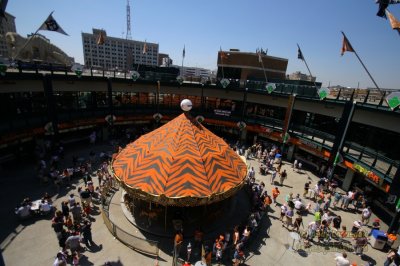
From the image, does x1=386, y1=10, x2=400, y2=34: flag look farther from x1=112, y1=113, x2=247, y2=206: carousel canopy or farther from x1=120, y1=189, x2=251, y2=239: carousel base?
x1=120, y1=189, x2=251, y2=239: carousel base

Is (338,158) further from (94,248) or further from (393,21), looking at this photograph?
(94,248)

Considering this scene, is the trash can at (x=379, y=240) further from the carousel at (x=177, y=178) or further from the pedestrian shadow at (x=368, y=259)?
the carousel at (x=177, y=178)

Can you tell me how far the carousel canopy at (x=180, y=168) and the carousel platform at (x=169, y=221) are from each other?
2.07m

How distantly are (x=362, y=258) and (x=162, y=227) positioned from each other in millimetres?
12620

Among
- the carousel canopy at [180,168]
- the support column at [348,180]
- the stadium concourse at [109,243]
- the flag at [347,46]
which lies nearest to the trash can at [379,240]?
the stadium concourse at [109,243]

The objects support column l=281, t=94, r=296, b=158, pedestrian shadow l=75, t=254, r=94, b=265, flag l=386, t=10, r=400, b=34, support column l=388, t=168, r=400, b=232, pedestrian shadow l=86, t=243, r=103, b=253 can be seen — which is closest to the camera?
pedestrian shadow l=75, t=254, r=94, b=265

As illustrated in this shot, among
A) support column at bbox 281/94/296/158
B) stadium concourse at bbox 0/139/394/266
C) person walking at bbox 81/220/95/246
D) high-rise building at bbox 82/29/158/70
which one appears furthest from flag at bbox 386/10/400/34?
high-rise building at bbox 82/29/158/70

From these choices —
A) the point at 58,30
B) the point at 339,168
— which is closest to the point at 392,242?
the point at 339,168

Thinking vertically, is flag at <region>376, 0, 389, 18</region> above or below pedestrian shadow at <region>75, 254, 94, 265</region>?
above

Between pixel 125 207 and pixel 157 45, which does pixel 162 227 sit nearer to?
pixel 125 207

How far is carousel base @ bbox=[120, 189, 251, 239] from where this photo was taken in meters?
13.8

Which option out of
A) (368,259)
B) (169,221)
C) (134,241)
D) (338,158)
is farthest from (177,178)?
(338,158)

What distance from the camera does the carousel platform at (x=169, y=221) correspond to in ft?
45.0

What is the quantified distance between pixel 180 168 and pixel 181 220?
3.29m
